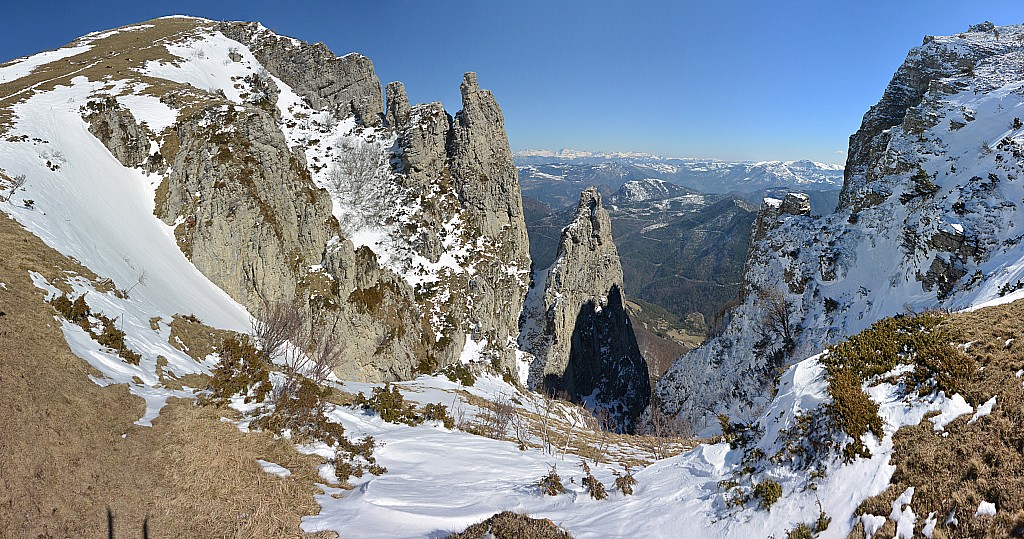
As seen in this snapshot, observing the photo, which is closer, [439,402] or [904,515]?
[904,515]

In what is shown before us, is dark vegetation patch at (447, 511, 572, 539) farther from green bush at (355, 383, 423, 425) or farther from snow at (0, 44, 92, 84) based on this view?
snow at (0, 44, 92, 84)

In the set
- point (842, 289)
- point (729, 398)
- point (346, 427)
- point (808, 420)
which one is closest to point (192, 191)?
point (346, 427)

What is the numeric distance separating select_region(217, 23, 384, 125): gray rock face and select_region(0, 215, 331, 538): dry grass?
7615cm

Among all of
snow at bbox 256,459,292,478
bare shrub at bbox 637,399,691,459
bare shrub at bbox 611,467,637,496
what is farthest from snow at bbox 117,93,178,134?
bare shrub at bbox 637,399,691,459

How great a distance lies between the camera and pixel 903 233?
35.9 m

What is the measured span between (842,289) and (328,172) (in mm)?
73497

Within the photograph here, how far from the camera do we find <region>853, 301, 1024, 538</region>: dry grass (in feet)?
20.5

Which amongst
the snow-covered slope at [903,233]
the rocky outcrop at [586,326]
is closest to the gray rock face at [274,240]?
the rocky outcrop at [586,326]

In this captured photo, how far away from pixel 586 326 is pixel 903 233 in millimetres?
60316

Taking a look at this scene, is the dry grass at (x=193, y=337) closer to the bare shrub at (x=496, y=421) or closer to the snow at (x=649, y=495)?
the snow at (x=649, y=495)

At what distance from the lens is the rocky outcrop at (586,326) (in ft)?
263

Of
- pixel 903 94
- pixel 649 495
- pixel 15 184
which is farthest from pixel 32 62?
pixel 903 94

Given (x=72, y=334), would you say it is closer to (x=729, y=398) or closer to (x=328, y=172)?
(x=729, y=398)

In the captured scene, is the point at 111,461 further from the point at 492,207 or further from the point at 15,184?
the point at 492,207
